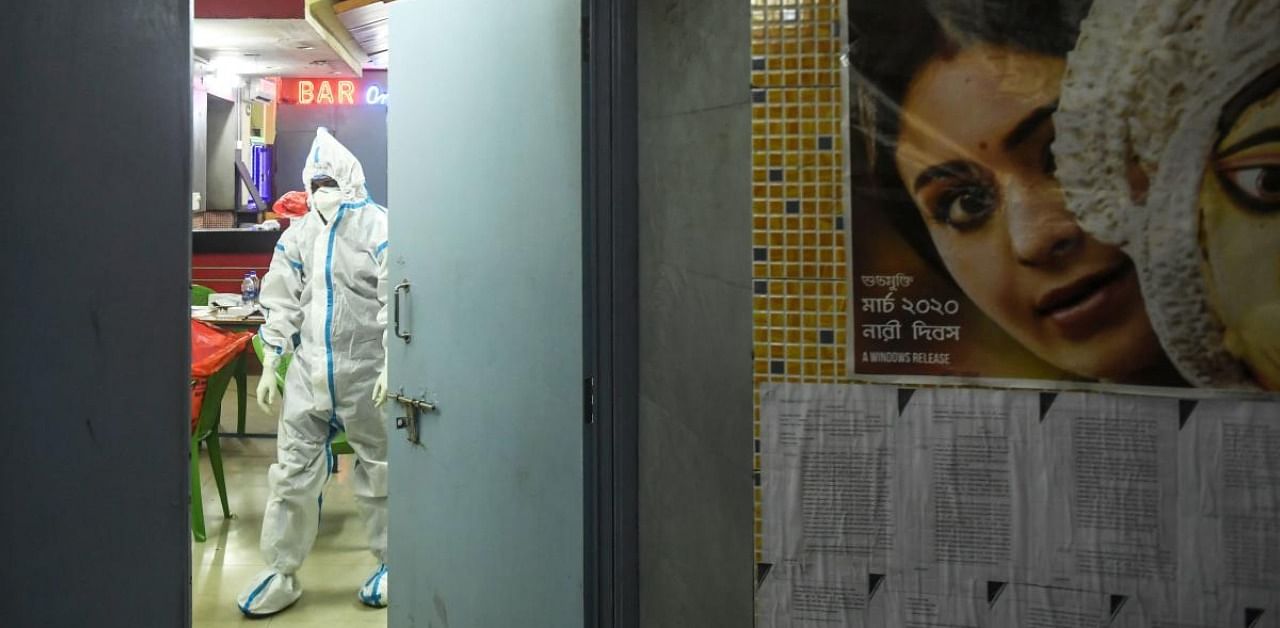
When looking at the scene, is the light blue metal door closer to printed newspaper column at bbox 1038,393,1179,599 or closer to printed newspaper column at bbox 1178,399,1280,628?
printed newspaper column at bbox 1038,393,1179,599

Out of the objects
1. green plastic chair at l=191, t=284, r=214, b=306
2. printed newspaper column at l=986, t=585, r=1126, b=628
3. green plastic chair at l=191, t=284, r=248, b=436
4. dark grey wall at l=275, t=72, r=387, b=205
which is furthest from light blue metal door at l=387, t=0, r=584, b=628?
dark grey wall at l=275, t=72, r=387, b=205

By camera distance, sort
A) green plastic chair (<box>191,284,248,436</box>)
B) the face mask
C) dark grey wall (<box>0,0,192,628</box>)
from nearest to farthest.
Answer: dark grey wall (<box>0,0,192,628</box>)
the face mask
green plastic chair (<box>191,284,248,436</box>)

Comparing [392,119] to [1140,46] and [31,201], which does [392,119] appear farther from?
[1140,46]

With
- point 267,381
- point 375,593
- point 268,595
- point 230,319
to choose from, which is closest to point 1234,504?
point 375,593

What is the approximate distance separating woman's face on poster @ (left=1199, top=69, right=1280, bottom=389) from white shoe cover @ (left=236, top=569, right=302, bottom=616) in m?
2.88

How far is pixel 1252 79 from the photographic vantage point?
3.41 ft

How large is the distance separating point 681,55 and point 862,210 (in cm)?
40

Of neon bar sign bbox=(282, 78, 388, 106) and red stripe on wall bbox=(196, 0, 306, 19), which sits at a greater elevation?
neon bar sign bbox=(282, 78, 388, 106)

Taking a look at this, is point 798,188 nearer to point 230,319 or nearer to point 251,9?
point 230,319

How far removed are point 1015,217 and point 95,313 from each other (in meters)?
1.11

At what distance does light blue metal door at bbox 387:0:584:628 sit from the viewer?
5.53 feet

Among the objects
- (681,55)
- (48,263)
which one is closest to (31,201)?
(48,263)

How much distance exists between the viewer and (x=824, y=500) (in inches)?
47.6

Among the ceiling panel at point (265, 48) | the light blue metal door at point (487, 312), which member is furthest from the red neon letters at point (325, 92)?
the light blue metal door at point (487, 312)
